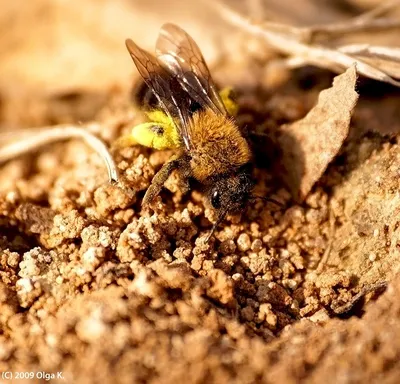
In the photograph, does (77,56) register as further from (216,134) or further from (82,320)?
(82,320)

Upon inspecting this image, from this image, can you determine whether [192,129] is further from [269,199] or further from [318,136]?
[318,136]

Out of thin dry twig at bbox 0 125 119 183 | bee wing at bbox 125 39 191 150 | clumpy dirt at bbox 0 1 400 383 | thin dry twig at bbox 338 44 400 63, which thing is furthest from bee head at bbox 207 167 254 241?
thin dry twig at bbox 338 44 400 63

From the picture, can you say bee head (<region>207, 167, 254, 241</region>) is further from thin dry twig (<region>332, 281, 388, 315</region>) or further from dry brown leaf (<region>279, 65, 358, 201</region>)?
thin dry twig (<region>332, 281, 388, 315</region>)

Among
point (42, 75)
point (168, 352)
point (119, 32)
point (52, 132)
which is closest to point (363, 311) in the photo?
point (168, 352)

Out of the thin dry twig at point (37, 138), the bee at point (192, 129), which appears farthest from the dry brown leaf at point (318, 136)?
the thin dry twig at point (37, 138)

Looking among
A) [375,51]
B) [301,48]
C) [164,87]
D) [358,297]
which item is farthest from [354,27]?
[358,297]

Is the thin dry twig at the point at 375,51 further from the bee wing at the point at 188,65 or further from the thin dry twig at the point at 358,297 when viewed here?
the thin dry twig at the point at 358,297
